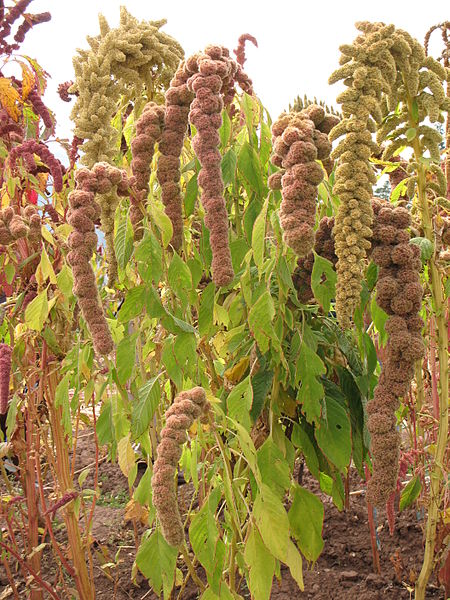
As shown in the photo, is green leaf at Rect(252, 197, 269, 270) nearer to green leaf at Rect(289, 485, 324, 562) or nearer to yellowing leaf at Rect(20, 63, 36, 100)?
green leaf at Rect(289, 485, 324, 562)

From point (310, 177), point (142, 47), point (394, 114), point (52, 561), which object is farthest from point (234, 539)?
point (52, 561)

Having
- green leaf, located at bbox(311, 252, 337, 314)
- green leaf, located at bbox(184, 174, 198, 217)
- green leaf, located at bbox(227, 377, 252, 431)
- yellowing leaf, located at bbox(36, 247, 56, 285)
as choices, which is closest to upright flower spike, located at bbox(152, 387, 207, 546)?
green leaf, located at bbox(227, 377, 252, 431)

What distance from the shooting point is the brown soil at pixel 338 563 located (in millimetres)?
2080

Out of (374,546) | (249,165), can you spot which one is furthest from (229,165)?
(374,546)

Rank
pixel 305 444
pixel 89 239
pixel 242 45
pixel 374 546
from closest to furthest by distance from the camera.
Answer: pixel 89 239
pixel 305 444
pixel 242 45
pixel 374 546

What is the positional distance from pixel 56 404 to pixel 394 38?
1.17 meters

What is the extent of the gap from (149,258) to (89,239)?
152 mm

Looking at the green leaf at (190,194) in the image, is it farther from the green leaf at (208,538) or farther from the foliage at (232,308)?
the green leaf at (208,538)

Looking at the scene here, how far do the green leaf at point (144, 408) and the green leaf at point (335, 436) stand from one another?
33 centimetres

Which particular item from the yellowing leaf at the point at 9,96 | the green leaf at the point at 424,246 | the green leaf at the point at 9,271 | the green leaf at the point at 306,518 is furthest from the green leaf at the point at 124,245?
the yellowing leaf at the point at 9,96

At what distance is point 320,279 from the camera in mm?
1160

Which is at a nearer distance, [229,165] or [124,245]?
[124,245]

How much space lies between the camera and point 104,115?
43.3 inches

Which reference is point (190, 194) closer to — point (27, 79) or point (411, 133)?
point (411, 133)
